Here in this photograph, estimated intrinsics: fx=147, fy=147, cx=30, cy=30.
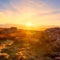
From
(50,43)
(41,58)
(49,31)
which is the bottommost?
(41,58)

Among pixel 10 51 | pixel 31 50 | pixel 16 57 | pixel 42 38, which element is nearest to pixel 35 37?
pixel 42 38

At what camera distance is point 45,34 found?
21.2m

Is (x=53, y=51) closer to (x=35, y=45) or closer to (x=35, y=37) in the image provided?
(x=35, y=45)

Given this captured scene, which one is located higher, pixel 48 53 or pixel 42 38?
pixel 42 38

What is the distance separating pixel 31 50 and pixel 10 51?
2.65 meters

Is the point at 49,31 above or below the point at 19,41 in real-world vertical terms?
above

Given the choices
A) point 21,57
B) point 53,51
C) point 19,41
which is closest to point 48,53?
point 53,51

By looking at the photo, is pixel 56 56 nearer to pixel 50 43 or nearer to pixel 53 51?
pixel 53 51

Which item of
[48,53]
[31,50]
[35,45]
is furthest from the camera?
[35,45]

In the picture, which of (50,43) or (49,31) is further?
(49,31)

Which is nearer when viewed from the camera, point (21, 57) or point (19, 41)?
point (21, 57)

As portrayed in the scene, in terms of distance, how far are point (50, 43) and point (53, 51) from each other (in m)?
1.50

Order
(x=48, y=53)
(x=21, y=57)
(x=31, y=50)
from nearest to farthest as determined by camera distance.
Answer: (x=21, y=57) → (x=48, y=53) → (x=31, y=50)

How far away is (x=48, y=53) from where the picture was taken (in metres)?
17.2
